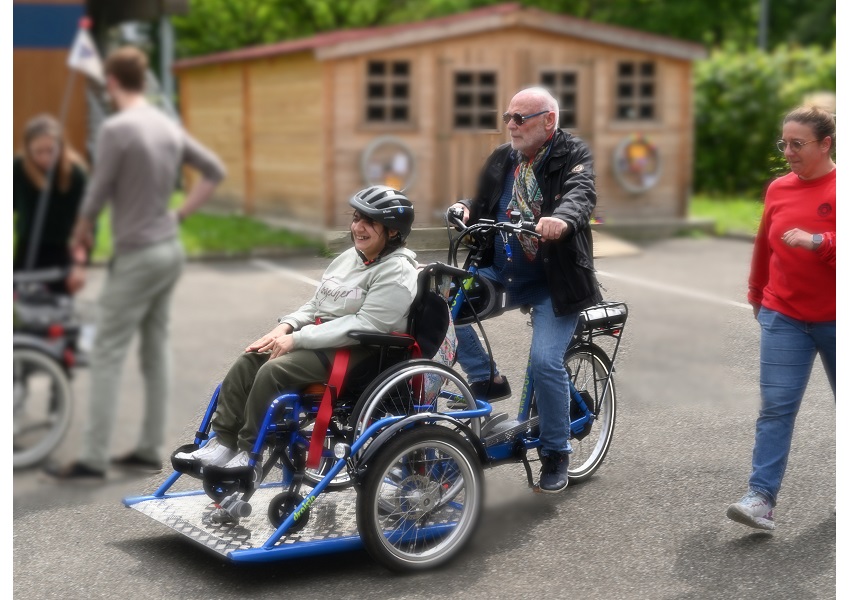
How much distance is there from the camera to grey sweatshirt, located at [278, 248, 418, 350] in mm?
4453

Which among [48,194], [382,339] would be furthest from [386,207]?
[48,194]

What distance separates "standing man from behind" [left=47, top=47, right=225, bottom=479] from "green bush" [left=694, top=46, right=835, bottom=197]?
59.0ft

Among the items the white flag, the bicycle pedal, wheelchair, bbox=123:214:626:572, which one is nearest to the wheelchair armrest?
wheelchair, bbox=123:214:626:572

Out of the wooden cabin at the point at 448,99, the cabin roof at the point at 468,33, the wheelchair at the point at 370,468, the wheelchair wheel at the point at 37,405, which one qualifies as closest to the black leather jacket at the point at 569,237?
the wheelchair at the point at 370,468

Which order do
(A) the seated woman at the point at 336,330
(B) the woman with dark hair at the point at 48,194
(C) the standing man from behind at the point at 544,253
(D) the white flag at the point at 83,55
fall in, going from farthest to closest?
(C) the standing man from behind at the point at 544,253
(A) the seated woman at the point at 336,330
(B) the woman with dark hair at the point at 48,194
(D) the white flag at the point at 83,55

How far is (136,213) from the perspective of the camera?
3.34 m

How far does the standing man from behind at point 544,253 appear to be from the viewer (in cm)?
483

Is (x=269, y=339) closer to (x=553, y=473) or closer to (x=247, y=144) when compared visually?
(x=553, y=473)

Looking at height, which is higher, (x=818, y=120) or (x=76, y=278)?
(x=818, y=120)

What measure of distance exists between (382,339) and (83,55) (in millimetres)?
1709

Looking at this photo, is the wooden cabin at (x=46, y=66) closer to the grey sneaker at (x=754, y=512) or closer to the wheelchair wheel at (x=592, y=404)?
the wheelchair wheel at (x=592, y=404)

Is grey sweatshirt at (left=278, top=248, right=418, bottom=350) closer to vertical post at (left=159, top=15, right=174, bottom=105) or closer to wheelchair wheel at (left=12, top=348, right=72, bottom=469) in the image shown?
wheelchair wheel at (left=12, top=348, right=72, bottom=469)
